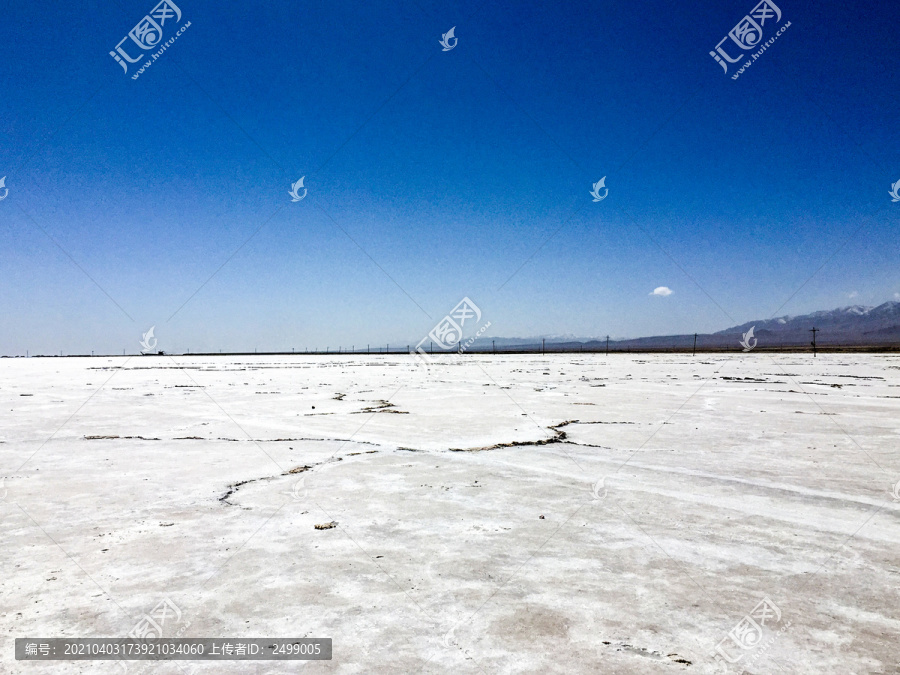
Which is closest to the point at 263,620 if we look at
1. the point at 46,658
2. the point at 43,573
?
the point at 46,658

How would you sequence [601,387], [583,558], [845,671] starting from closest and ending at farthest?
[845,671] < [583,558] < [601,387]

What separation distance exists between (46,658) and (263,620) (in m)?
0.88

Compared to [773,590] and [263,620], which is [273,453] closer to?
[263,620]

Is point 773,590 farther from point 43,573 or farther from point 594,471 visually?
point 43,573

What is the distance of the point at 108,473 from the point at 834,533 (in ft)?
21.5

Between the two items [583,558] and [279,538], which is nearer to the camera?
[583,558]

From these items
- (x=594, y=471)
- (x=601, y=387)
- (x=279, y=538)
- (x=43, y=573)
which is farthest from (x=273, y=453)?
(x=601, y=387)

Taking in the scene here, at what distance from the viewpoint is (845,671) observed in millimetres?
2115

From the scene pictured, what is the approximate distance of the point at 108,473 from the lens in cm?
541

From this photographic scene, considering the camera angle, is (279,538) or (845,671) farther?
(279,538)

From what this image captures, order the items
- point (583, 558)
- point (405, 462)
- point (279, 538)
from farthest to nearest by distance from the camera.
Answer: point (405, 462) → point (279, 538) → point (583, 558)

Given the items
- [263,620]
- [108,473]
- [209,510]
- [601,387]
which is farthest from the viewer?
[601,387]

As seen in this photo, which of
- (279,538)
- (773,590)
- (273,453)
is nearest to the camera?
(773,590)

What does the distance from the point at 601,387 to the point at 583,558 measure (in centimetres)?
1337
